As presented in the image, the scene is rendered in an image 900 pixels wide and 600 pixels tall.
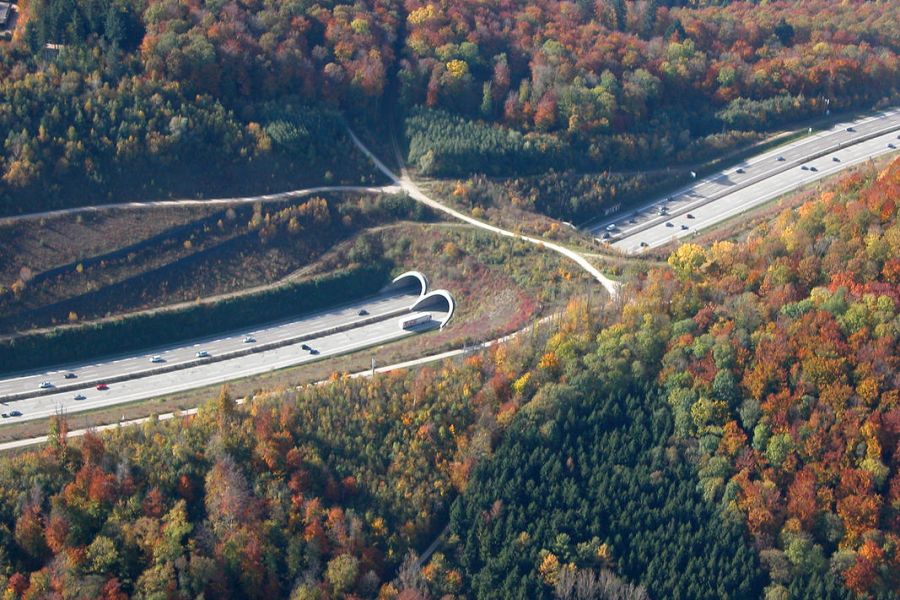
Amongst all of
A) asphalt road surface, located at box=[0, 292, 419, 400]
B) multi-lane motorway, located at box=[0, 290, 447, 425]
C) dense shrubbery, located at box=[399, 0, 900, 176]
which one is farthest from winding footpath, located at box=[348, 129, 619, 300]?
multi-lane motorway, located at box=[0, 290, 447, 425]

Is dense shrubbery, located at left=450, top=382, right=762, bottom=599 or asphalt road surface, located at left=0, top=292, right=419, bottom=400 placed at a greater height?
asphalt road surface, located at left=0, top=292, right=419, bottom=400

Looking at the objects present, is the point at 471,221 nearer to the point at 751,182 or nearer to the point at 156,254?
the point at 156,254

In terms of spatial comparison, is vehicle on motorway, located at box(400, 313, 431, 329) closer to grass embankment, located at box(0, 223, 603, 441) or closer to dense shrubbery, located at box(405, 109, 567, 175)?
grass embankment, located at box(0, 223, 603, 441)

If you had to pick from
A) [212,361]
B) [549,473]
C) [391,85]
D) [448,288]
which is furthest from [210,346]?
[391,85]

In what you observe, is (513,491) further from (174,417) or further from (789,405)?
(174,417)

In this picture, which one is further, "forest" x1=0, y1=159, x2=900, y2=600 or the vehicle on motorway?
the vehicle on motorway

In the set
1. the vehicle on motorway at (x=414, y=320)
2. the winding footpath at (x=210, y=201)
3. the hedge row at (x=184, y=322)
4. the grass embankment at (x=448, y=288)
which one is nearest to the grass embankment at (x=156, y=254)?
the winding footpath at (x=210, y=201)

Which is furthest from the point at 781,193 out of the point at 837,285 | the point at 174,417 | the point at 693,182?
the point at 174,417

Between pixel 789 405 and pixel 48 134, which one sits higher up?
pixel 48 134
